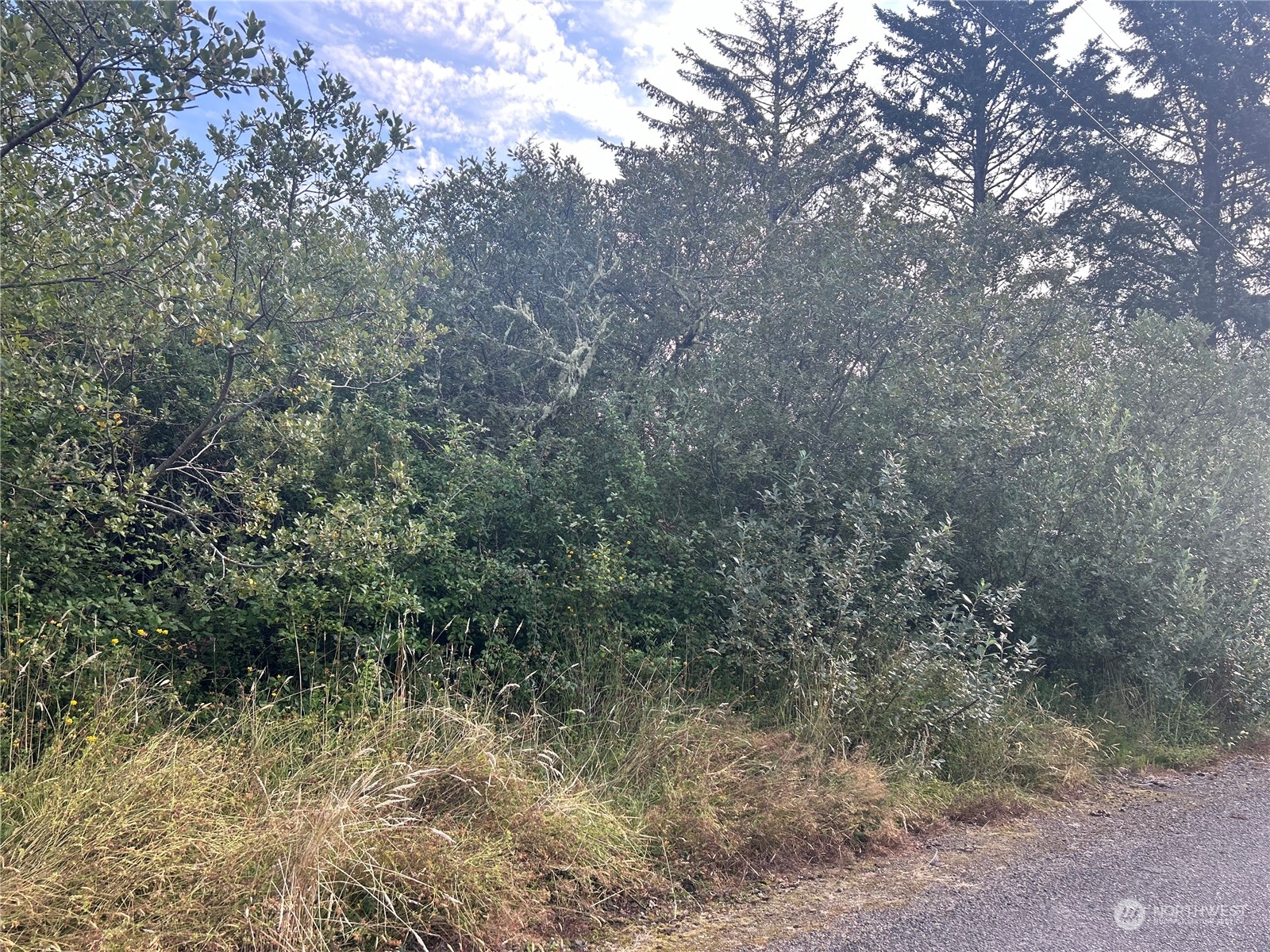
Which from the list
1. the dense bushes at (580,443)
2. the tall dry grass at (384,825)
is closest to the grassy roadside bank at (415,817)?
the tall dry grass at (384,825)

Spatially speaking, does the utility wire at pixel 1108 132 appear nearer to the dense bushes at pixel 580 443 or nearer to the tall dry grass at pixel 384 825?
the dense bushes at pixel 580 443

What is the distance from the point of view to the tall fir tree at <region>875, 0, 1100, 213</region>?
14.9 metres

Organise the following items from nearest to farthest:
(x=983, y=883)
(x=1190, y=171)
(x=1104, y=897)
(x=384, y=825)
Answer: (x=384, y=825) → (x=1104, y=897) → (x=983, y=883) → (x=1190, y=171)

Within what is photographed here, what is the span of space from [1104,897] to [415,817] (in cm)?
311

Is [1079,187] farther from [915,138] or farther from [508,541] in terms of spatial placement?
[508,541]

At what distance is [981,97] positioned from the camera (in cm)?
1522

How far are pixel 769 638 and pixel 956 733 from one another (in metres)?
1.32

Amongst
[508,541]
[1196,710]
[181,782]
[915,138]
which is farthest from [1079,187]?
[181,782]

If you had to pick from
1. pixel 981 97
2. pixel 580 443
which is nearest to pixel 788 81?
pixel 981 97

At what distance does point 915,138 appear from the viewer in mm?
15586

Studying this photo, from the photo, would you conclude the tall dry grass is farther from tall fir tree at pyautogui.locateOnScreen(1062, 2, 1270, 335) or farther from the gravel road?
tall fir tree at pyautogui.locateOnScreen(1062, 2, 1270, 335)

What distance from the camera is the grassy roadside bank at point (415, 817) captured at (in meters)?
2.84

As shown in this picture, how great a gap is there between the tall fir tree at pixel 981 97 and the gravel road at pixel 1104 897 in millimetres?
12729

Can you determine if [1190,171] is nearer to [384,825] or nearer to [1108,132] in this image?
[1108,132]
